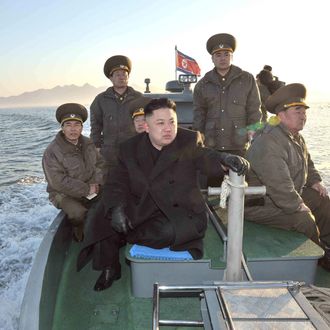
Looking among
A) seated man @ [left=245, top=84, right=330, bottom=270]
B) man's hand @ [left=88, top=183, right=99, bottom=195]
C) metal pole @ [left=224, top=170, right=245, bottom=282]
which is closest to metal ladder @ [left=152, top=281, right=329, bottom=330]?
metal pole @ [left=224, top=170, right=245, bottom=282]

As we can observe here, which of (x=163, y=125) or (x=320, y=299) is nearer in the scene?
(x=320, y=299)

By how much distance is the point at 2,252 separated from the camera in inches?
257

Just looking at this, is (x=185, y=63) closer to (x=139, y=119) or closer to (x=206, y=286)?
(x=139, y=119)

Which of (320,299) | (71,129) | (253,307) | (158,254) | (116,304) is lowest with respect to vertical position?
(116,304)

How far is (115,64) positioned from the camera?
4.72m

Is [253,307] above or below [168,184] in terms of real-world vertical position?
below

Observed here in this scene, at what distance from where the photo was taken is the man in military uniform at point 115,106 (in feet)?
15.6

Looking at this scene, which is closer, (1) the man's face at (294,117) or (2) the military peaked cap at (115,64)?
(1) the man's face at (294,117)

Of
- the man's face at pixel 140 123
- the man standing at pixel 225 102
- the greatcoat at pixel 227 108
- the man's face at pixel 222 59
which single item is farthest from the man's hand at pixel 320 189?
the man's face at pixel 140 123

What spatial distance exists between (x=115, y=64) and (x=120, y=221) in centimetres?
254

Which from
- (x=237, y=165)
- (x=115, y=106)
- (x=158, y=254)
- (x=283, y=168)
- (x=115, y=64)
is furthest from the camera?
(x=115, y=106)

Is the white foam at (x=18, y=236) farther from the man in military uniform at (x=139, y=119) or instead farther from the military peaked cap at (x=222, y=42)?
the military peaked cap at (x=222, y=42)

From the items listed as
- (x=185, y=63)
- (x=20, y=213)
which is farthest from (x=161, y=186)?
(x=185, y=63)

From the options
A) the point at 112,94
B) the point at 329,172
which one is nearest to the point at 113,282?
the point at 112,94
